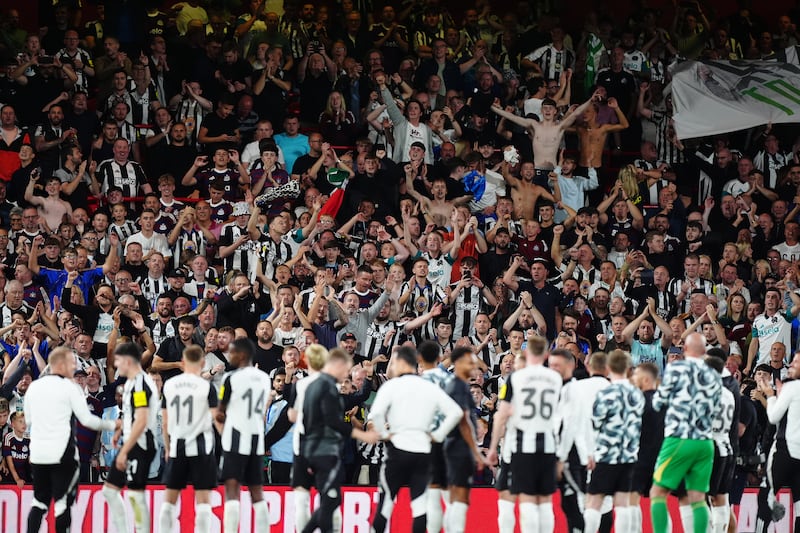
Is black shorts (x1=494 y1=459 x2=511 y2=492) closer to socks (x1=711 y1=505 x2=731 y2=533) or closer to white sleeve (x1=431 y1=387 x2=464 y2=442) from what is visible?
white sleeve (x1=431 y1=387 x2=464 y2=442)

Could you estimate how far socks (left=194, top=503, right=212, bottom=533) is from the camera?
14.6 metres

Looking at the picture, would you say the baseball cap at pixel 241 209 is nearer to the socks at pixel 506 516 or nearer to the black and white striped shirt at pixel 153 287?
the black and white striped shirt at pixel 153 287

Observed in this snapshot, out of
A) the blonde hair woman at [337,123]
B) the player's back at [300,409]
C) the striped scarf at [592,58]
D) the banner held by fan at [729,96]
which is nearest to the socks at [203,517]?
the player's back at [300,409]

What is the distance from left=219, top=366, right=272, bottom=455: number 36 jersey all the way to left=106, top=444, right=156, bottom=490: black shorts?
84 centimetres

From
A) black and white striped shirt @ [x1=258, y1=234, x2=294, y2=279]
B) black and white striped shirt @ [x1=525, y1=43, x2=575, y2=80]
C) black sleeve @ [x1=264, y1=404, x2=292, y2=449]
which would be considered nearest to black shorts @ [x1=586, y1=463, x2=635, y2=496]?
black sleeve @ [x1=264, y1=404, x2=292, y2=449]

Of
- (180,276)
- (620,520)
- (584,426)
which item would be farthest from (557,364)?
(180,276)

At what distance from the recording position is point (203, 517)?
1459 centimetres

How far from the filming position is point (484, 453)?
58.0 feet

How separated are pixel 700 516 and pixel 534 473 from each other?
1.82m

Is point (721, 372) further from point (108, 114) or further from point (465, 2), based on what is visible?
point (465, 2)

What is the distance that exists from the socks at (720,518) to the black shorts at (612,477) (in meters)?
1.30

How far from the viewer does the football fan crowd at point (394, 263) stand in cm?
1443

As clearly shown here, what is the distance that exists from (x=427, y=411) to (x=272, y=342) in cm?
510

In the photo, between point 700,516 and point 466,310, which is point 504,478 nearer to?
point 700,516
